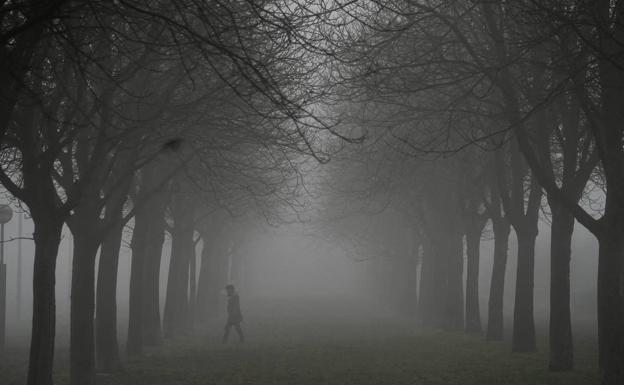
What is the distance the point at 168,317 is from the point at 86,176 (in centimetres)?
1360

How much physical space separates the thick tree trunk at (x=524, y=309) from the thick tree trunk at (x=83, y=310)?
362 inches

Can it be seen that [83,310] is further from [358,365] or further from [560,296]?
[560,296]

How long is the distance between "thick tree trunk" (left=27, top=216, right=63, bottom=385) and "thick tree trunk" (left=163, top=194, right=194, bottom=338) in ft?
43.3

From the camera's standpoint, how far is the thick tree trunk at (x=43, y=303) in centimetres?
1099

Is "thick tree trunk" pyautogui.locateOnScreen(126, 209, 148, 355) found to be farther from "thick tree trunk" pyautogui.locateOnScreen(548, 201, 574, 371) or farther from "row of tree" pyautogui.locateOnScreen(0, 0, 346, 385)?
"thick tree trunk" pyautogui.locateOnScreen(548, 201, 574, 371)

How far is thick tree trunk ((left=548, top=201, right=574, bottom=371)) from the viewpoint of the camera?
13.1 meters

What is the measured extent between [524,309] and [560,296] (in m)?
3.17

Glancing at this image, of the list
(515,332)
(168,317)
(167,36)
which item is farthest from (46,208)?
(168,317)

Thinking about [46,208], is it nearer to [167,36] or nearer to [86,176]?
[86,176]

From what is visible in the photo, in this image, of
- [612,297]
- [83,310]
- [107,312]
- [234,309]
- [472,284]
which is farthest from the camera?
[472,284]

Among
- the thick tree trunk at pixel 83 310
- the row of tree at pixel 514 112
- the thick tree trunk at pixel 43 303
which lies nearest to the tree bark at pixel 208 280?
the row of tree at pixel 514 112

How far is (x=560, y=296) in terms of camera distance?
44.0 feet

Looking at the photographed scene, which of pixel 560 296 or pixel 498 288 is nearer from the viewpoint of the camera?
pixel 560 296

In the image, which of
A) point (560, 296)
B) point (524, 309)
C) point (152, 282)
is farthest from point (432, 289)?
point (560, 296)
